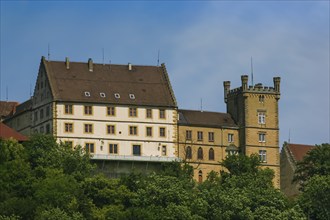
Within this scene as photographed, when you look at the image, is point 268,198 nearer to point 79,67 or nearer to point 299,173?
point 299,173

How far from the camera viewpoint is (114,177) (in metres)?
157

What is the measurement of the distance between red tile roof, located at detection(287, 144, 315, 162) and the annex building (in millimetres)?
9368

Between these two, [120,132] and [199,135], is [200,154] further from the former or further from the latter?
[120,132]

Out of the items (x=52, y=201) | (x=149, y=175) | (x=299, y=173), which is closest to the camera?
(x=52, y=201)

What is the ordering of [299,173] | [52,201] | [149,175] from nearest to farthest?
[52,201] → [149,175] → [299,173]

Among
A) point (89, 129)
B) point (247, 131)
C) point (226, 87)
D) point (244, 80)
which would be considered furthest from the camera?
point (226, 87)

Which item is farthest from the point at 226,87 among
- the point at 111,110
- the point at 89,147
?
the point at 89,147

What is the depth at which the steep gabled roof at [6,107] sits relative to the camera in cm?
17912

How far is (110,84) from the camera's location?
163 m

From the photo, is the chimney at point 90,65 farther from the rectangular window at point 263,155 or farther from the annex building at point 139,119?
the rectangular window at point 263,155

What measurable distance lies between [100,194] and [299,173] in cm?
3157

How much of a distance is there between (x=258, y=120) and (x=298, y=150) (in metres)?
13.7

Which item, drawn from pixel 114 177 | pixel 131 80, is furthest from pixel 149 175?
pixel 131 80

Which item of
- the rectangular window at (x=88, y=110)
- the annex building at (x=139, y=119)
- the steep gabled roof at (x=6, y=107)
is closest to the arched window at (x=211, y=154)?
the annex building at (x=139, y=119)
